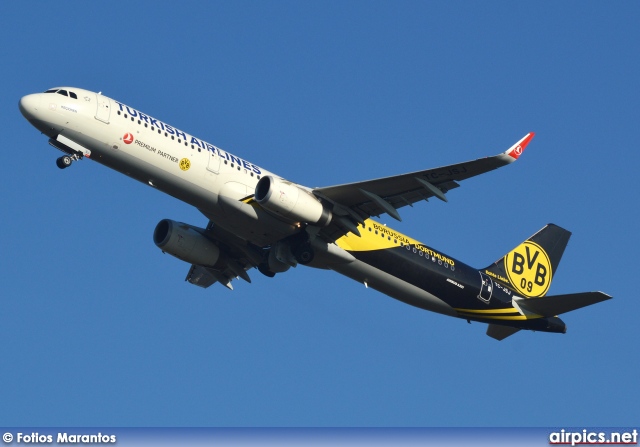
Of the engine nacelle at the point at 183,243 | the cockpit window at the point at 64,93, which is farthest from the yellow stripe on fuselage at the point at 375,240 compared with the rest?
the cockpit window at the point at 64,93

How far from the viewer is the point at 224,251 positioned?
174 ft

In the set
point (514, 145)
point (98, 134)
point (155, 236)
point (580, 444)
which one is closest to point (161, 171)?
point (98, 134)

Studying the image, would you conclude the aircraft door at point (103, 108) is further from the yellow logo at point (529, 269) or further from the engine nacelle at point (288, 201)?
the yellow logo at point (529, 269)

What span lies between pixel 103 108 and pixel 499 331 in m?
23.1

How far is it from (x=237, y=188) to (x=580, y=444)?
1798 cm

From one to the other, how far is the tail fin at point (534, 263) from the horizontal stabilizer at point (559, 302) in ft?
7.38

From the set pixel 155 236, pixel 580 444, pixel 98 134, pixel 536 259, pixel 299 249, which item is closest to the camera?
pixel 580 444

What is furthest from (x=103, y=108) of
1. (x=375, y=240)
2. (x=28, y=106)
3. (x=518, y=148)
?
(x=518, y=148)

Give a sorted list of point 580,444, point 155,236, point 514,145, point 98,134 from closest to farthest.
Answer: point 580,444 → point 514,145 → point 98,134 → point 155,236

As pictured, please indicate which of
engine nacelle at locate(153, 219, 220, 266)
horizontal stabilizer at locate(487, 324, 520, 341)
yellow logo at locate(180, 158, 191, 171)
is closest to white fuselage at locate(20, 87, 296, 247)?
yellow logo at locate(180, 158, 191, 171)

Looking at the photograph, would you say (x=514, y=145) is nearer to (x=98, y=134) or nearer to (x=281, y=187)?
(x=281, y=187)

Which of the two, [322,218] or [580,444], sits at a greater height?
[322,218]

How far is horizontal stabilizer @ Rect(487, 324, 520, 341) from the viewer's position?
54.4 meters

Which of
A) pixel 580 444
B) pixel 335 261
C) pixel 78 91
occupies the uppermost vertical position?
pixel 78 91
